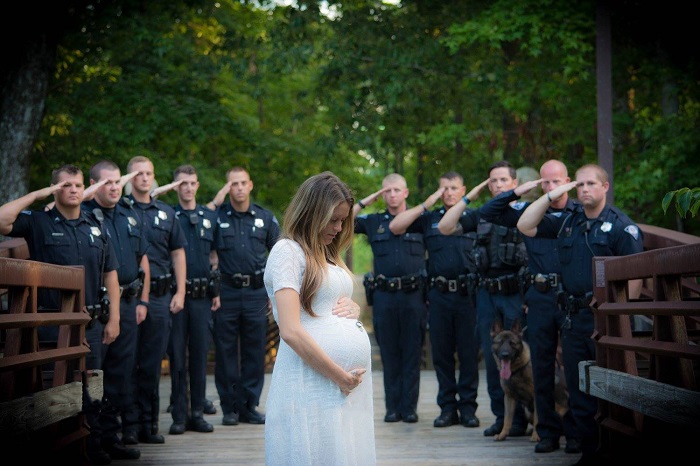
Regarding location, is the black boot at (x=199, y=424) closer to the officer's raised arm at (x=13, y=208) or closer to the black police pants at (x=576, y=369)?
the officer's raised arm at (x=13, y=208)

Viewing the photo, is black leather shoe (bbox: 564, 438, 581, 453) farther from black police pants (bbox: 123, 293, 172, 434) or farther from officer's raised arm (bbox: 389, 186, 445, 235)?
black police pants (bbox: 123, 293, 172, 434)

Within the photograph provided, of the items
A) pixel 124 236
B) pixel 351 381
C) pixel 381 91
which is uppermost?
pixel 381 91

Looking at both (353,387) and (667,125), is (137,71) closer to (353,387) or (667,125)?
(667,125)

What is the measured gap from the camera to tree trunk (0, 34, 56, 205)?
15031mm

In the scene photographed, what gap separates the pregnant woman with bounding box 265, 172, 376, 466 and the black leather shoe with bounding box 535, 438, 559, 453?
4052 mm

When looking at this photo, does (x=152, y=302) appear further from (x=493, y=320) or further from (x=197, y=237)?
(x=493, y=320)

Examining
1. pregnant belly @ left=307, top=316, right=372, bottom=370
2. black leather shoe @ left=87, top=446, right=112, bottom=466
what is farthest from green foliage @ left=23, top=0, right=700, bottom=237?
pregnant belly @ left=307, top=316, right=372, bottom=370

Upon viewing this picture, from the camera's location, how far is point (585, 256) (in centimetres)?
745

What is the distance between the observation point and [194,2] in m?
17.5

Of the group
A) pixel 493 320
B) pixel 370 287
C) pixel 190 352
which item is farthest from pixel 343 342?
pixel 370 287

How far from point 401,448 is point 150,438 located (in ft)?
7.22

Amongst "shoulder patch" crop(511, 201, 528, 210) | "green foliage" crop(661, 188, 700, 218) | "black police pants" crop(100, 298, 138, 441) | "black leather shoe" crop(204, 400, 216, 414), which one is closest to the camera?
"green foliage" crop(661, 188, 700, 218)

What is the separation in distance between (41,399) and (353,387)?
6.78 feet

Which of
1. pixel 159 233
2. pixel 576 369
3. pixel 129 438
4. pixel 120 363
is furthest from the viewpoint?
pixel 159 233
